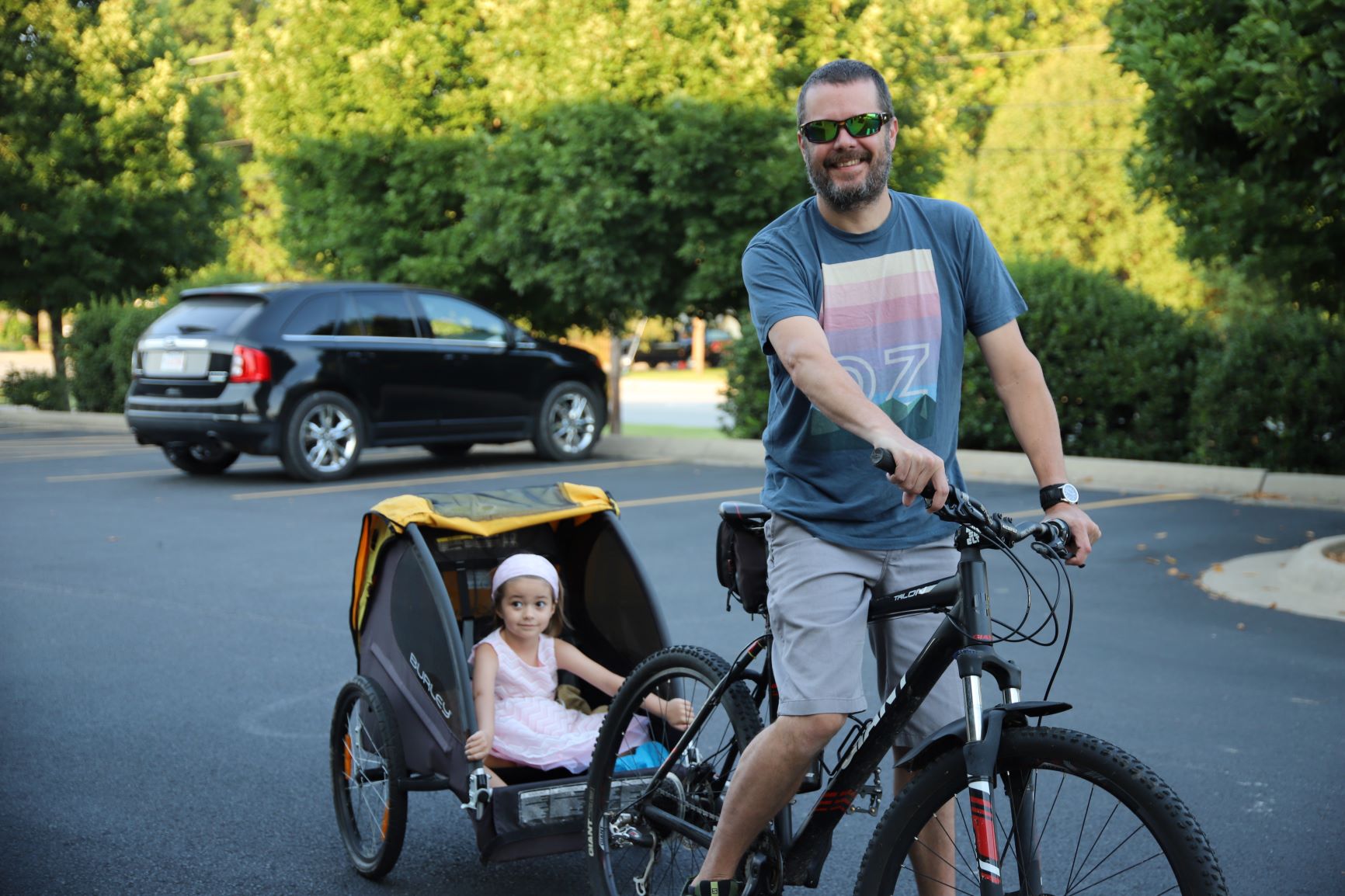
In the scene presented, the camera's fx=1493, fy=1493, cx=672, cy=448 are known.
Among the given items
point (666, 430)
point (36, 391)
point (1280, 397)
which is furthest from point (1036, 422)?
point (36, 391)

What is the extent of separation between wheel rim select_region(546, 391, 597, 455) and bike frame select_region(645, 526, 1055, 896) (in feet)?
39.5

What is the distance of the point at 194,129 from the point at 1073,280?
17.6 m

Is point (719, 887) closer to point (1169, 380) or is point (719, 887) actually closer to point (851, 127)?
point (851, 127)

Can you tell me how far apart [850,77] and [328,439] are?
11182mm

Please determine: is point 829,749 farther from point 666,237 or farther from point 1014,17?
point 1014,17

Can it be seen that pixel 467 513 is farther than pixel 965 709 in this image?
Yes

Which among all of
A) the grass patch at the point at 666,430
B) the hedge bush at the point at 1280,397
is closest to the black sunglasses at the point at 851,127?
the hedge bush at the point at 1280,397

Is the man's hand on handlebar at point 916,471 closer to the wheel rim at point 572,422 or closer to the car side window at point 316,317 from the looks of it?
the car side window at point 316,317

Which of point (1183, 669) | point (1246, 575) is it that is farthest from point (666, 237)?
point (1183, 669)

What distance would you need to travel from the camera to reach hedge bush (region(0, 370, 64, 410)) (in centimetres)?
2420

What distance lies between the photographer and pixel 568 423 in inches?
608

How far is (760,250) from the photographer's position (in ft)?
10.1

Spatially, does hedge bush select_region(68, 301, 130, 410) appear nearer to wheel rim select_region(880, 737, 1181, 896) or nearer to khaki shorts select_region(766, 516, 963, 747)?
khaki shorts select_region(766, 516, 963, 747)

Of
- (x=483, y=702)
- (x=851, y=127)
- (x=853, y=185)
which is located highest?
(x=851, y=127)
